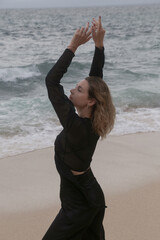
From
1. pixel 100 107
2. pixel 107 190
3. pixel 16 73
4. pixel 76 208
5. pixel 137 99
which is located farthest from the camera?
pixel 16 73

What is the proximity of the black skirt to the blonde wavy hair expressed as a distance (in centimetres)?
38

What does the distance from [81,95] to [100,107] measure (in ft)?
0.52

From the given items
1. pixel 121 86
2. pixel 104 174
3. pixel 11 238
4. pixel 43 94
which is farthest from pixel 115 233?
pixel 121 86

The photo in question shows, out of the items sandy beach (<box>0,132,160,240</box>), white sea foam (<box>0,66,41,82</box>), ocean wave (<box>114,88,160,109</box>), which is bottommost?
white sea foam (<box>0,66,41,82</box>)

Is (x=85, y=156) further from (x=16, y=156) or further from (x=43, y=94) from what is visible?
(x=43, y=94)

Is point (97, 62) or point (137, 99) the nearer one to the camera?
point (97, 62)

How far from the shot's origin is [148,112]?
35.0 feet

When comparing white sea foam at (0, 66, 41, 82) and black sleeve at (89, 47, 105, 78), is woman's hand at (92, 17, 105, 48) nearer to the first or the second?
black sleeve at (89, 47, 105, 78)

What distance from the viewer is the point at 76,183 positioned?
2738 millimetres

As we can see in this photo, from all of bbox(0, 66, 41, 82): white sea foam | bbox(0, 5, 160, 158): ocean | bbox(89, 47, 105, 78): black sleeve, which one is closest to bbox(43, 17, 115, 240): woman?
bbox(89, 47, 105, 78): black sleeve

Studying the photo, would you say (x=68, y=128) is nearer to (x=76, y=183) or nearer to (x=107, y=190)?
(x=76, y=183)

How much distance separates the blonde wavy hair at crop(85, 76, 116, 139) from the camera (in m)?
2.67

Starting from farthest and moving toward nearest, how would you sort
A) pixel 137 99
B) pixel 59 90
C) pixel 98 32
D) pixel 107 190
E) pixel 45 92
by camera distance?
1. pixel 45 92
2. pixel 137 99
3. pixel 107 190
4. pixel 98 32
5. pixel 59 90

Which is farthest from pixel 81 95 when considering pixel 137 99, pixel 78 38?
pixel 137 99
